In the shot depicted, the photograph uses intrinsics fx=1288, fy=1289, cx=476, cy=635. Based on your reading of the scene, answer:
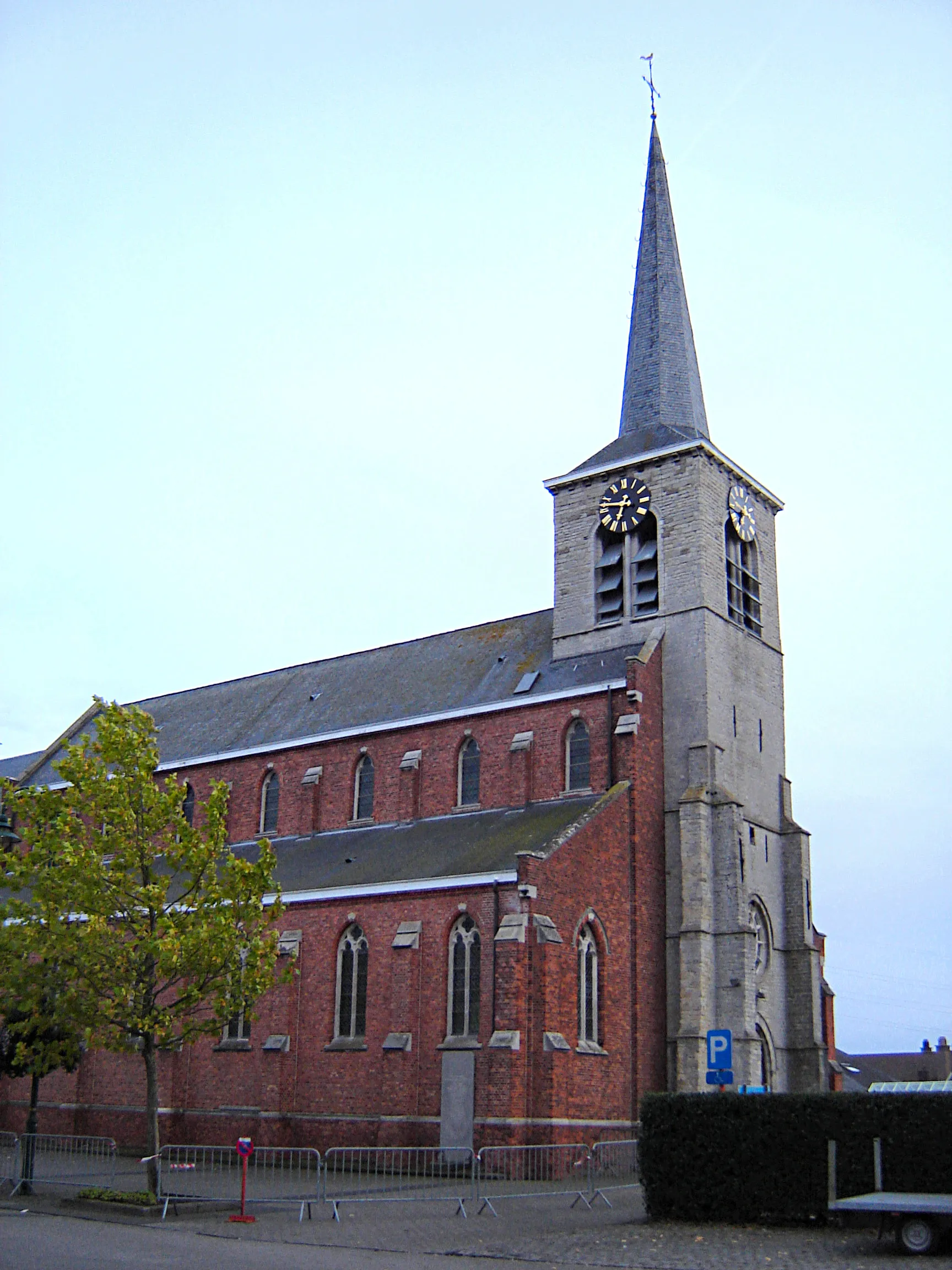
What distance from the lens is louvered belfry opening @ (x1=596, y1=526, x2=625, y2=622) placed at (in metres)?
37.7

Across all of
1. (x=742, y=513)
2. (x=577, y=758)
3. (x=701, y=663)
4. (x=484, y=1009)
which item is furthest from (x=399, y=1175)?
(x=742, y=513)

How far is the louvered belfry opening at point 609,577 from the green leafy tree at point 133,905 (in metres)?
16.8

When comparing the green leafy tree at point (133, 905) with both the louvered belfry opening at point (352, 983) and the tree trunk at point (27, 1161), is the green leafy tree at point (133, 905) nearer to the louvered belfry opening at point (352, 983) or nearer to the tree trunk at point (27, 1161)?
the tree trunk at point (27, 1161)

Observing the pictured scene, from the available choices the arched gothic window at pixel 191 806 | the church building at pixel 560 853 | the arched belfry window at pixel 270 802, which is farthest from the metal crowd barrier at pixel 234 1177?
the arched gothic window at pixel 191 806

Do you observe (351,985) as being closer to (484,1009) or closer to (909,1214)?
(484,1009)

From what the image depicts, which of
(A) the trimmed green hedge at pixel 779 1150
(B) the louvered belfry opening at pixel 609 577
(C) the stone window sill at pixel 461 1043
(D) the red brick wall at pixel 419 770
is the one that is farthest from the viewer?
(B) the louvered belfry opening at pixel 609 577

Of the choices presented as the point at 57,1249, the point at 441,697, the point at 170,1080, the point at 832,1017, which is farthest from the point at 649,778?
the point at 57,1249

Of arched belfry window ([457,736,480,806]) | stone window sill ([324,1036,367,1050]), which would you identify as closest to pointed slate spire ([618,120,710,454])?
arched belfry window ([457,736,480,806])

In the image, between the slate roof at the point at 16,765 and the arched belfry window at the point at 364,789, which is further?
the slate roof at the point at 16,765

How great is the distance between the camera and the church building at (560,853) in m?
30.0

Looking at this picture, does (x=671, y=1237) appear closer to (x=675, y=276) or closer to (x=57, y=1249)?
(x=57, y=1249)

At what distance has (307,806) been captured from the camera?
40312mm

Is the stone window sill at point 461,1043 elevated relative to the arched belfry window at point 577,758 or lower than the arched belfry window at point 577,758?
lower

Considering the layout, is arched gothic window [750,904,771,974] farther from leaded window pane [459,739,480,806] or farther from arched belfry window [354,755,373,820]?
arched belfry window [354,755,373,820]
